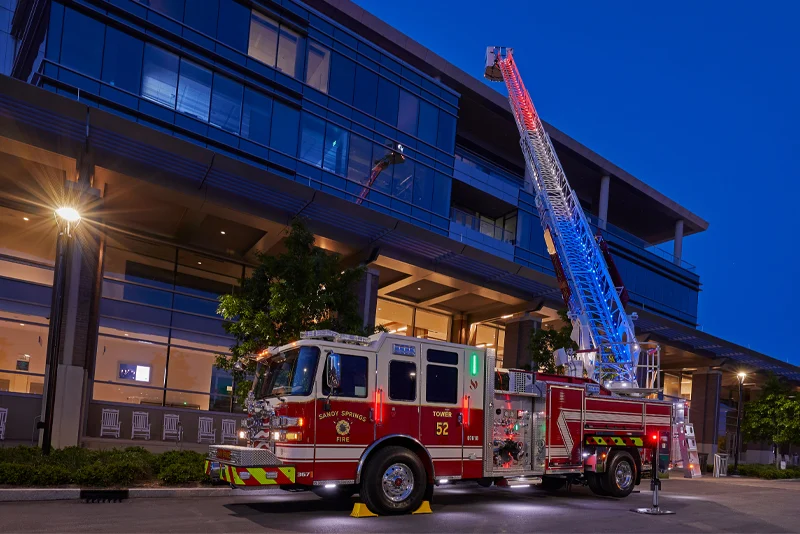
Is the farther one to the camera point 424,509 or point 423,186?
point 423,186

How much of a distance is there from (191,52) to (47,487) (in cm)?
1733

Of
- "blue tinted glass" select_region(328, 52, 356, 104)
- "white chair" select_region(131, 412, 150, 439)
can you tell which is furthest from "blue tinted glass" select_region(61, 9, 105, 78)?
"white chair" select_region(131, 412, 150, 439)

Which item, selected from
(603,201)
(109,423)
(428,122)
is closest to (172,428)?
(109,423)

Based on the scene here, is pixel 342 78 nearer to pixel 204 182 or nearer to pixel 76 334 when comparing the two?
pixel 204 182

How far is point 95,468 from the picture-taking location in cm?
1280

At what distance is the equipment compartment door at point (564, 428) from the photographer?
13922mm

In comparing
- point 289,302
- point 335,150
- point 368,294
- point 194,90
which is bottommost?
point 289,302

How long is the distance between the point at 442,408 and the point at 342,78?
67.2ft

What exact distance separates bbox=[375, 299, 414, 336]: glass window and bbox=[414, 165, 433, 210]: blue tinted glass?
560 cm

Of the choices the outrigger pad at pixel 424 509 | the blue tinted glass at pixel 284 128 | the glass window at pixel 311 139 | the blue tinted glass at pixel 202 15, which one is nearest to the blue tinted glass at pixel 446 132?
the glass window at pixel 311 139

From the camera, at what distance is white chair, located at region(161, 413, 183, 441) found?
24.2 metres

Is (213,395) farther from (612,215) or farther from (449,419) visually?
(612,215)

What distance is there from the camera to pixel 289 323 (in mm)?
16359

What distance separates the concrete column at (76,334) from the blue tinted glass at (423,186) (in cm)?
1478
